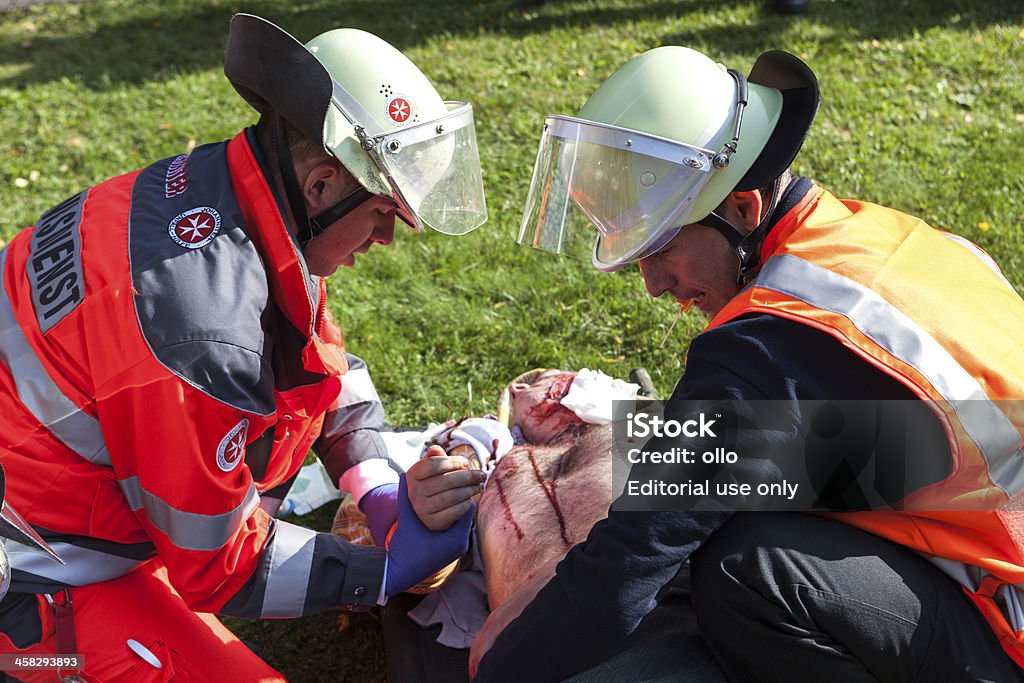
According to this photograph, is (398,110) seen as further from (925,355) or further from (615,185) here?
(925,355)

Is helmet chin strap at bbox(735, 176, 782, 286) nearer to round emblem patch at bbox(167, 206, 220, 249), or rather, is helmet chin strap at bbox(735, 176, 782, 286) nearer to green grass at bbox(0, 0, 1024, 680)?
round emblem patch at bbox(167, 206, 220, 249)

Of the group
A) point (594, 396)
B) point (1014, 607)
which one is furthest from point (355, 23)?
point (1014, 607)

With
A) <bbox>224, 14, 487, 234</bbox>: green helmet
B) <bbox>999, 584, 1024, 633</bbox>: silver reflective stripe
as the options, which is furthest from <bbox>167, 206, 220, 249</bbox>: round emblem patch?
<bbox>999, 584, 1024, 633</bbox>: silver reflective stripe

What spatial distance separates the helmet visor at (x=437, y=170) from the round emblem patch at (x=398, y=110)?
0.14ft

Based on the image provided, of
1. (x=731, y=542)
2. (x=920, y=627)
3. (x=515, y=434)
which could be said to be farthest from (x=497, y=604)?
(x=920, y=627)

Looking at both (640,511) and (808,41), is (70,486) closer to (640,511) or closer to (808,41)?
(640,511)

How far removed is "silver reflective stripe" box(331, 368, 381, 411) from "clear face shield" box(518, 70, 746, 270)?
1233 millimetres

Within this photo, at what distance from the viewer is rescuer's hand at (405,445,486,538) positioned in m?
2.80

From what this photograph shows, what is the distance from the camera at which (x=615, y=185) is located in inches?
91.5

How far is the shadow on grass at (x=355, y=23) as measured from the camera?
7.23 metres

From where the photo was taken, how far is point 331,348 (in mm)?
2852

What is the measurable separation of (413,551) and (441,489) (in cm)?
21

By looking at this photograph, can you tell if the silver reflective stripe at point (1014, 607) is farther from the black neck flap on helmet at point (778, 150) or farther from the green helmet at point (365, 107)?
the green helmet at point (365, 107)

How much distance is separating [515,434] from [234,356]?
47.7 inches
